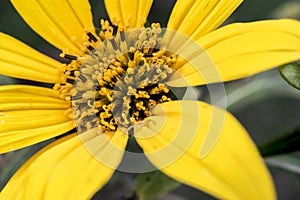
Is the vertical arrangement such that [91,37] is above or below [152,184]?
above

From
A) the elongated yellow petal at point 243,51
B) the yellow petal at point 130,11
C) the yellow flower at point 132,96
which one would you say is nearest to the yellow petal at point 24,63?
the yellow flower at point 132,96

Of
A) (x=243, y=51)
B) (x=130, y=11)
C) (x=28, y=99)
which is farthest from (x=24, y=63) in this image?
(x=243, y=51)

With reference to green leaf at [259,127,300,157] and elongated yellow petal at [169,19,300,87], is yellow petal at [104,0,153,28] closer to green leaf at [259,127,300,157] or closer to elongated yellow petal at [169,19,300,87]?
elongated yellow petal at [169,19,300,87]

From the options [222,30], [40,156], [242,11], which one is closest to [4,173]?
[40,156]

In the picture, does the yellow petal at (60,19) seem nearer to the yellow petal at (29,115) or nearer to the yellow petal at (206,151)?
the yellow petal at (29,115)

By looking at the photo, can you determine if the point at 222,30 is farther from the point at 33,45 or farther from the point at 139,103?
the point at 33,45

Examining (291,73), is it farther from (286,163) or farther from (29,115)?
(29,115)
